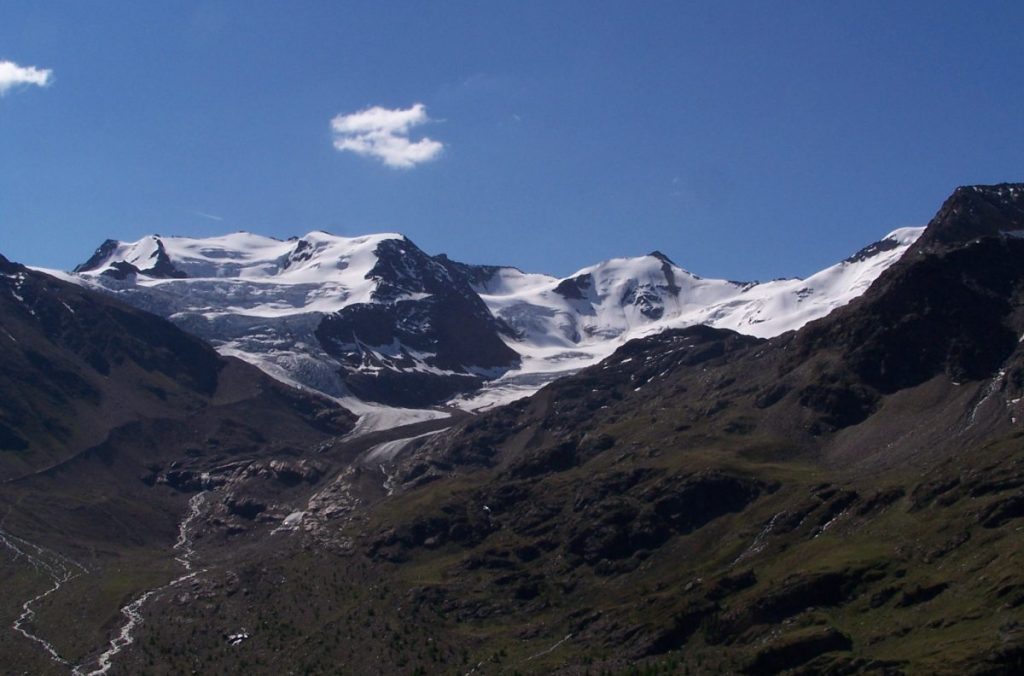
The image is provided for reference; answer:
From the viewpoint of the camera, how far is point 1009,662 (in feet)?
555

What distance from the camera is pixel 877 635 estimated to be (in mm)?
196625

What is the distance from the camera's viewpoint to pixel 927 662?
176375mm

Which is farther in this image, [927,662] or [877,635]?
[877,635]

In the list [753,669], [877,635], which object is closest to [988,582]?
[877,635]

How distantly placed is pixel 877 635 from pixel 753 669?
1892 cm

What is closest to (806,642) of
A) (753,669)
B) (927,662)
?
(753,669)

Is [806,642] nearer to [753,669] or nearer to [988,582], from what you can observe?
[753,669]

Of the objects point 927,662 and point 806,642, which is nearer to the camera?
point 927,662

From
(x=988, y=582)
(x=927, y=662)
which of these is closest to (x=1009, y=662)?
(x=927, y=662)

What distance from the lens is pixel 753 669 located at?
196625mm

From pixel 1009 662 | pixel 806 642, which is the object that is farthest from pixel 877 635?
pixel 1009 662

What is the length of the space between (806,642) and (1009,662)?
3305cm

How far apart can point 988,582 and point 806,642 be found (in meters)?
28.3

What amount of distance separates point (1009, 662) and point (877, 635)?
29.0 meters
